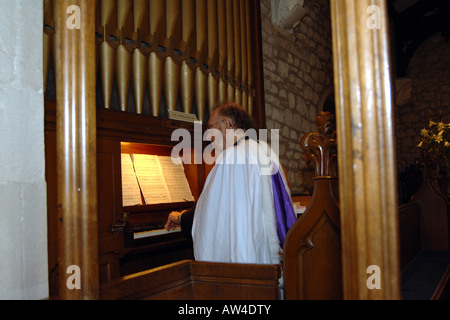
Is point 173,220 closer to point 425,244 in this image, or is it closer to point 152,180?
point 152,180

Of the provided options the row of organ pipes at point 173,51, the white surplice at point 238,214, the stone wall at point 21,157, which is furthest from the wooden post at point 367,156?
the row of organ pipes at point 173,51

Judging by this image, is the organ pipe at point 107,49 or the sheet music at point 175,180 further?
the sheet music at point 175,180

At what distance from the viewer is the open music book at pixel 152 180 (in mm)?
2992

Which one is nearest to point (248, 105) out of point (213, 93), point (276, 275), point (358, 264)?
point (213, 93)

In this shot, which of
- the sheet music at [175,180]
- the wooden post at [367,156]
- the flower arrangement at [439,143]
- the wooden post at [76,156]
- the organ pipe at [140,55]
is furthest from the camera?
the flower arrangement at [439,143]

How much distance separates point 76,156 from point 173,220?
1776mm

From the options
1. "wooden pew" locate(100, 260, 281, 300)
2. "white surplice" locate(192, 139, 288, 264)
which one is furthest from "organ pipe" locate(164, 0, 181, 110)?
"wooden pew" locate(100, 260, 281, 300)

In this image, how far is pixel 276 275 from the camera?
1212 mm

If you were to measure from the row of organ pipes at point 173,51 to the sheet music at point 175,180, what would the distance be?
1.51ft

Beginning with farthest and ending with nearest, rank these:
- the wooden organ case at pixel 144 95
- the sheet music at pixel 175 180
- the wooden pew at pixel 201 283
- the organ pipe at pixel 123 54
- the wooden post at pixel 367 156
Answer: the sheet music at pixel 175 180 < the organ pipe at pixel 123 54 < the wooden organ case at pixel 144 95 < the wooden pew at pixel 201 283 < the wooden post at pixel 367 156

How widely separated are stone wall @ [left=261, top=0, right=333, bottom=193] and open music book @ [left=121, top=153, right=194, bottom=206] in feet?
5.60

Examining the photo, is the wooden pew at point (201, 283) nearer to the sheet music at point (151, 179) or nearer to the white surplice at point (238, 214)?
the white surplice at point (238, 214)

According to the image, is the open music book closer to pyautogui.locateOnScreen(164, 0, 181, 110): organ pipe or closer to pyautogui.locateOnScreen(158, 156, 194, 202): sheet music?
pyautogui.locateOnScreen(158, 156, 194, 202): sheet music

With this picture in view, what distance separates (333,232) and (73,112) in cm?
102
